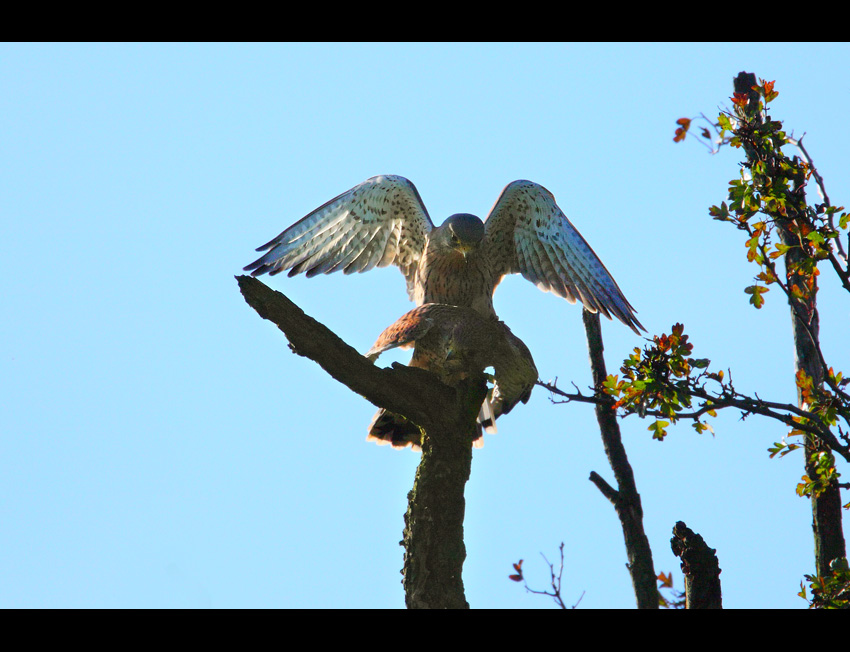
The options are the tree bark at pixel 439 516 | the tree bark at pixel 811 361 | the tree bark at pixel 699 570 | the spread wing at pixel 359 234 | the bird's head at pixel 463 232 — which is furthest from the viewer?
the spread wing at pixel 359 234

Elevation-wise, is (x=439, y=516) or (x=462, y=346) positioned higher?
(x=462, y=346)

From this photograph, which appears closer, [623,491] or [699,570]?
[699,570]

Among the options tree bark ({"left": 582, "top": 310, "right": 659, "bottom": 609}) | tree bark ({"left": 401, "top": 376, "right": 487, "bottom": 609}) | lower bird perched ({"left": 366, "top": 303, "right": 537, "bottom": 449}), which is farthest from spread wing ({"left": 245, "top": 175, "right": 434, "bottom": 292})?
tree bark ({"left": 401, "top": 376, "right": 487, "bottom": 609})

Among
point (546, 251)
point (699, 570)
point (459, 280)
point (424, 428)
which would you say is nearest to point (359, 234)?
point (459, 280)

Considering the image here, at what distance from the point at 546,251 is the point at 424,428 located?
7.37ft

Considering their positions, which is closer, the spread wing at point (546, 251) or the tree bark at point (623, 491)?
the tree bark at point (623, 491)

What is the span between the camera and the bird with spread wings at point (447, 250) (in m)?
5.96

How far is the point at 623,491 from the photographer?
5.56 metres

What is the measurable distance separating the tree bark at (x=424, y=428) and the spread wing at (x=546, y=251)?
1711 millimetres

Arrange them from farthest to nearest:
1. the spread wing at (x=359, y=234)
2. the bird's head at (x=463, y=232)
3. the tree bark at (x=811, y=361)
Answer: the spread wing at (x=359, y=234), the bird's head at (x=463, y=232), the tree bark at (x=811, y=361)

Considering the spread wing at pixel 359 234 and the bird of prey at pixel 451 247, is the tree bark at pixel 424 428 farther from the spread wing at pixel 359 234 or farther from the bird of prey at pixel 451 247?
the spread wing at pixel 359 234

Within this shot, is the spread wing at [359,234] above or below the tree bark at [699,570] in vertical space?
above

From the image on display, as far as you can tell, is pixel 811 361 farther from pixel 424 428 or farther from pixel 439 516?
pixel 439 516

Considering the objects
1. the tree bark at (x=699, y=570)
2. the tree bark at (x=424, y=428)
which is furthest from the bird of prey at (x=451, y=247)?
the tree bark at (x=699, y=570)
